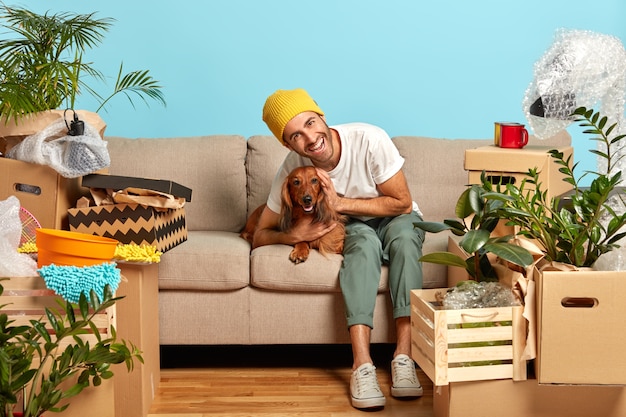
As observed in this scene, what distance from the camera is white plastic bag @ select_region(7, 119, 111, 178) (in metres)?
2.89

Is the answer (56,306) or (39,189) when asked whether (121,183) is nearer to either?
(39,189)

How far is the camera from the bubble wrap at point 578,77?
2.75 m

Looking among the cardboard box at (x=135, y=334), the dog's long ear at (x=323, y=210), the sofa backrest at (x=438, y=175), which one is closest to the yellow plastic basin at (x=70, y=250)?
the cardboard box at (x=135, y=334)

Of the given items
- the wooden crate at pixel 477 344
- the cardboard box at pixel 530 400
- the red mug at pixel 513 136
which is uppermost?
the red mug at pixel 513 136

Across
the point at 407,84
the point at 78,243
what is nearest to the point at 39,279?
the point at 78,243

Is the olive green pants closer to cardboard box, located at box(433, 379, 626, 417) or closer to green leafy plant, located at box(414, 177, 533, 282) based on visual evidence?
green leafy plant, located at box(414, 177, 533, 282)

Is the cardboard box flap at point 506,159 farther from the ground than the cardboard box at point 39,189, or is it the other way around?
the cardboard box flap at point 506,159

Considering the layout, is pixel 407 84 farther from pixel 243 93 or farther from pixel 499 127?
pixel 499 127

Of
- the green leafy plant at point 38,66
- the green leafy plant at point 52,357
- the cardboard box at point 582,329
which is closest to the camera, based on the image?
the green leafy plant at point 52,357

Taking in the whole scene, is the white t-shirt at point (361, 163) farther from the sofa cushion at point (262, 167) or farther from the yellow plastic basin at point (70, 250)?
the yellow plastic basin at point (70, 250)

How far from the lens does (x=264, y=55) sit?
4348mm

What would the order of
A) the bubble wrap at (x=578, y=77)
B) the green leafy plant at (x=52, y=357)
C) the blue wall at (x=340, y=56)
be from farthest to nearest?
1. the blue wall at (x=340, y=56)
2. the bubble wrap at (x=578, y=77)
3. the green leafy plant at (x=52, y=357)

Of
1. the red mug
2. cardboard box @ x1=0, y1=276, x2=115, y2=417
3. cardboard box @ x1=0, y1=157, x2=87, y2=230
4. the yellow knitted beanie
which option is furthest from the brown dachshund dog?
cardboard box @ x1=0, y1=276, x2=115, y2=417

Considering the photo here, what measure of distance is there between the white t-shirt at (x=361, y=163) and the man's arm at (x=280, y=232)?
0.06 metres
